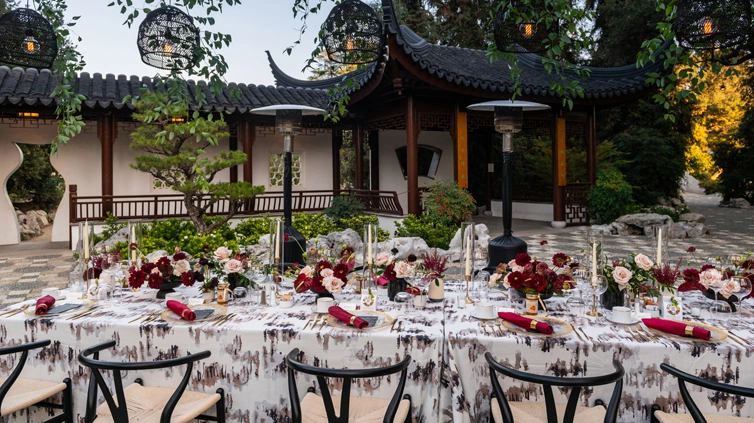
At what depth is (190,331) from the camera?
2090 millimetres

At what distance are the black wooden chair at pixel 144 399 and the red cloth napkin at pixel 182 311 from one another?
0.86ft

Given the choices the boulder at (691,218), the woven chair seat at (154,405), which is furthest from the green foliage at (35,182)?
the boulder at (691,218)

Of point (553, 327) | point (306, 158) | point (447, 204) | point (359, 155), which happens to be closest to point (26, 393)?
point (553, 327)

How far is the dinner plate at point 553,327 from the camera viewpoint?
1.98m

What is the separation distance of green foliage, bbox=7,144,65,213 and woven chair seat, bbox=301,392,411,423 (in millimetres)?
12775

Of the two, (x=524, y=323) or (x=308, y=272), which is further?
(x=308, y=272)

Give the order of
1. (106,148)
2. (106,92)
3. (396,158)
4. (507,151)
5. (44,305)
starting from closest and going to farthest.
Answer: (44,305) < (507,151) < (106,92) < (106,148) < (396,158)

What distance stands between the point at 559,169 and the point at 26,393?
31.7ft

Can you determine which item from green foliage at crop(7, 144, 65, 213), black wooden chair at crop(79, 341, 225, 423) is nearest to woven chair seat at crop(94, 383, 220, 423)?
black wooden chair at crop(79, 341, 225, 423)

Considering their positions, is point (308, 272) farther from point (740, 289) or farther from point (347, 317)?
point (740, 289)

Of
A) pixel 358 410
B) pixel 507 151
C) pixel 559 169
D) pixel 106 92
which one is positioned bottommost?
pixel 358 410

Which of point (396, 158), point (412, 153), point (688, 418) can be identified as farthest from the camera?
point (396, 158)

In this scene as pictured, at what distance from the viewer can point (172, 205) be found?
10.2 meters

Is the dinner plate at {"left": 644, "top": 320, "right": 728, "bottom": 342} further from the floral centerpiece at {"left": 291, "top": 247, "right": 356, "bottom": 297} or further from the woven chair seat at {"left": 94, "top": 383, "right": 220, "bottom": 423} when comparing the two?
the woven chair seat at {"left": 94, "top": 383, "right": 220, "bottom": 423}
